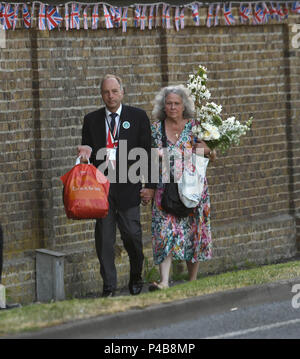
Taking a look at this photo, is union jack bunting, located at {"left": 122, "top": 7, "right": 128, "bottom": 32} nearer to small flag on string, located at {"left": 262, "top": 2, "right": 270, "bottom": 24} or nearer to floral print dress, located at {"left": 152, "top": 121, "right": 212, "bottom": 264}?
floral print dress, located at {"left": 152, "top": 121, "right": 212, "bottom": 264}

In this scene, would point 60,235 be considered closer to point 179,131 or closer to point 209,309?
point 179,131

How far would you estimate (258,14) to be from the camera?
49.8ft

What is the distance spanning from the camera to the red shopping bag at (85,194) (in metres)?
11.1

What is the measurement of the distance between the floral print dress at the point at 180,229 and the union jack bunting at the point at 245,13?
322 centimetres

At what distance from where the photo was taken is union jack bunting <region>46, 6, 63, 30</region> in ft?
41.3

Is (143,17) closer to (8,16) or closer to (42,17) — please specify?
(42,17)

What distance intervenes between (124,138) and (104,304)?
1943 mm

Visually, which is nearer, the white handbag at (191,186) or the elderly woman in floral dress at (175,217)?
the white handbag at (191,186)

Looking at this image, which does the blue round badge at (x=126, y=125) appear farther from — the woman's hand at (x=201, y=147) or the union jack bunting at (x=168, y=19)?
the union jack bunting at (x=168, y=19)

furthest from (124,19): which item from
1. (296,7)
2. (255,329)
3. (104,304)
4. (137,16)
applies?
(255,329)

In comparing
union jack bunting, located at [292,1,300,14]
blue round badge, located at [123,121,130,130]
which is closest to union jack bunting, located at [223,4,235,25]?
Answer: union jack bunting, located at [292,1,300,14]

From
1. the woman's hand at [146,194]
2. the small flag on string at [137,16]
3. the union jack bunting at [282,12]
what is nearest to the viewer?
the woman's hand at [146,194]

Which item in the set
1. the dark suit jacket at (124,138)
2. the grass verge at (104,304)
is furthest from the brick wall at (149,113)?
the grass verge at (104,304)
